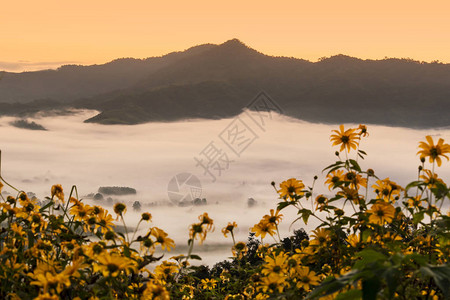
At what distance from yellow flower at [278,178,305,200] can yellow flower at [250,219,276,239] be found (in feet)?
1.45

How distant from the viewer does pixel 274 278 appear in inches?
151

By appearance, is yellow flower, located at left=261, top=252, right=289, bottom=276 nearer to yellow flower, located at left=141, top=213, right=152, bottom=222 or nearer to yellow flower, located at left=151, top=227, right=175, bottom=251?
yellow flower, located at left=151, top=227, right=175, bottom=251

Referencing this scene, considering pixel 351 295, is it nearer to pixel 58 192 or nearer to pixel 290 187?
pixel 290 187

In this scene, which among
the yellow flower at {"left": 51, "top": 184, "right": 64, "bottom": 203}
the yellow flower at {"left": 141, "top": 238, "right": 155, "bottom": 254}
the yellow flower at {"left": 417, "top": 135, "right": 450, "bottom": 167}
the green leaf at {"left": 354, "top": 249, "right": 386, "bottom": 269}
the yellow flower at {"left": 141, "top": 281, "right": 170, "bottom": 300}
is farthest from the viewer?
the yellow flower at {"left": 51, "top": 184, "right": 64, "bottom": 203}

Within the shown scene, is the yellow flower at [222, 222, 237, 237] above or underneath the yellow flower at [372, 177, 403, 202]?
underneath

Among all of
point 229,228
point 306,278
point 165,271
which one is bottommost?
point 165,271

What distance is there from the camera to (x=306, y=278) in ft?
13.3

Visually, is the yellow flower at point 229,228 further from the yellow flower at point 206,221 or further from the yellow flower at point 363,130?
the yellow flower at point 363,130

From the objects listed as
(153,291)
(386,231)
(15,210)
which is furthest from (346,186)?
(15,210)

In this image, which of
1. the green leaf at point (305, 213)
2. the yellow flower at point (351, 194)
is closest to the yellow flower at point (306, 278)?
the green leaf at point (305, 213)

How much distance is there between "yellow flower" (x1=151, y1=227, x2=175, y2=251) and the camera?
3893mm

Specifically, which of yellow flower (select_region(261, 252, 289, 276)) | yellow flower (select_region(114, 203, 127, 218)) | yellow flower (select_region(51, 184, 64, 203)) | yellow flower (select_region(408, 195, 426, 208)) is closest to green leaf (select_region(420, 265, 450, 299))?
yellow flower (select_region(408, 195, 426, 208))

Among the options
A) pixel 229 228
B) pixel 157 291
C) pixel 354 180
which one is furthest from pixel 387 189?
pixel 157 291

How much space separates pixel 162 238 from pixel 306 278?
4.05 ft
